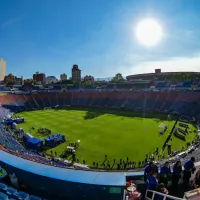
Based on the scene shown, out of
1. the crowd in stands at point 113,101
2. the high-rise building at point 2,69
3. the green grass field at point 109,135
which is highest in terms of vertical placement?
the high-rise building at point 2,69

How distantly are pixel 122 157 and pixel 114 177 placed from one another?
1980cm

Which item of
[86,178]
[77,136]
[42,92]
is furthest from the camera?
[42,92]

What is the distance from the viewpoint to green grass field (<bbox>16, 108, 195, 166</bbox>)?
26.3 metres

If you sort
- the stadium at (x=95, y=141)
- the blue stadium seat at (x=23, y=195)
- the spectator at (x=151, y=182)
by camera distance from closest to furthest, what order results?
the blue stadium seat at (x=23, y=195) < the stadium at (x=95, y=141) < the spectator at (x=151, y=182)

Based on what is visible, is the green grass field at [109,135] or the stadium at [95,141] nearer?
the stadium at [95,141]

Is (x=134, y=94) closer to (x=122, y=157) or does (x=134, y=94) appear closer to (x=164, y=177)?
(x=122, y=157)

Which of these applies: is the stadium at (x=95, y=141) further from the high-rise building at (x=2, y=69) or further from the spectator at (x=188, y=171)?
the high-rise building at (x=2, y=69)

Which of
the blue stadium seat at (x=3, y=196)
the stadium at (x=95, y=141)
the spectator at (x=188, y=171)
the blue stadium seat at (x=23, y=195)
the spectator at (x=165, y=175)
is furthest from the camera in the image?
the spectator at (x=188, y=171)

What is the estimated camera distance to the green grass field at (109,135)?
Result: 1035 inches

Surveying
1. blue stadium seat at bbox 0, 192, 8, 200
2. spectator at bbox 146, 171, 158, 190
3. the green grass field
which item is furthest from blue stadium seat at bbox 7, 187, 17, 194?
the green grass field

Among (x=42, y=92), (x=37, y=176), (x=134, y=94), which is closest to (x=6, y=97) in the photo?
(x=42, y=92)

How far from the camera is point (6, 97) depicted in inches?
2630

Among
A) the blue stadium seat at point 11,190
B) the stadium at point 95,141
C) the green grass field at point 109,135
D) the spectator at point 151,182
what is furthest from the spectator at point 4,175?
the green grass field at point 109,135

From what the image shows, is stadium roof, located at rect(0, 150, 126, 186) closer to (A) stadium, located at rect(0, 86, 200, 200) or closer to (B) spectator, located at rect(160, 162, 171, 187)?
(A) stadium, located at rect(0, 86, 200, 200)
